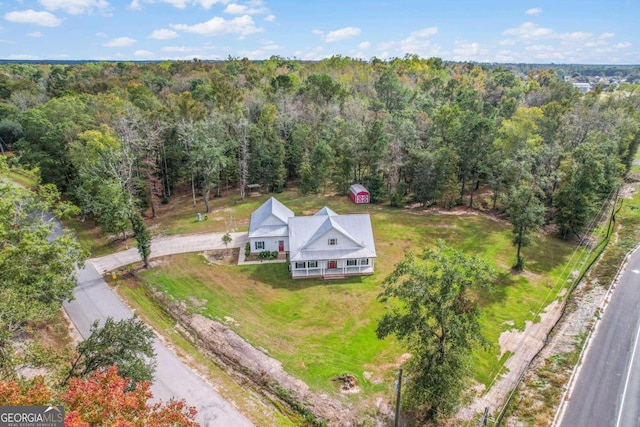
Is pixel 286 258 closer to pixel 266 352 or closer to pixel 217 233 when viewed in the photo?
pixel 217 233

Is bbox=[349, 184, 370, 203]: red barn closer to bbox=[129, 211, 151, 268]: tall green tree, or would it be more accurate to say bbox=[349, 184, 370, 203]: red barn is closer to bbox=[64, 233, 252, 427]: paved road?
bbox=[129, 211, 151, 268]: tall green tree

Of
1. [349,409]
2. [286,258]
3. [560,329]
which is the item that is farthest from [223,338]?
[560,329]

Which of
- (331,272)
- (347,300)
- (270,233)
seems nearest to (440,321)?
(347,300)

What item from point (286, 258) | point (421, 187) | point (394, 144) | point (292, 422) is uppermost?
point (394, 144)

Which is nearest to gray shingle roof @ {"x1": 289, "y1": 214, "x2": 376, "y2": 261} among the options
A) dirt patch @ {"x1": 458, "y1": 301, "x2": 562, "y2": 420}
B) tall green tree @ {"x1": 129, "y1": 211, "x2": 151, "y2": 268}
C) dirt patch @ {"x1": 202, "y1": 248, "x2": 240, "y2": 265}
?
dirt patch @ {"x1": 202, "y1": 248, "x2": 240, "y2": 265}

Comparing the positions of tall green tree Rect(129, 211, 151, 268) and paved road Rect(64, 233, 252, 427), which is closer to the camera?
paved road Rect(64, 233, 252, 427)

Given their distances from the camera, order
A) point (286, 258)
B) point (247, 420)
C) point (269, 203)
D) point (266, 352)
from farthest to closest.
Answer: point (269, 203)
point (286, 258)
point (266, 352)
point (247, 420)
